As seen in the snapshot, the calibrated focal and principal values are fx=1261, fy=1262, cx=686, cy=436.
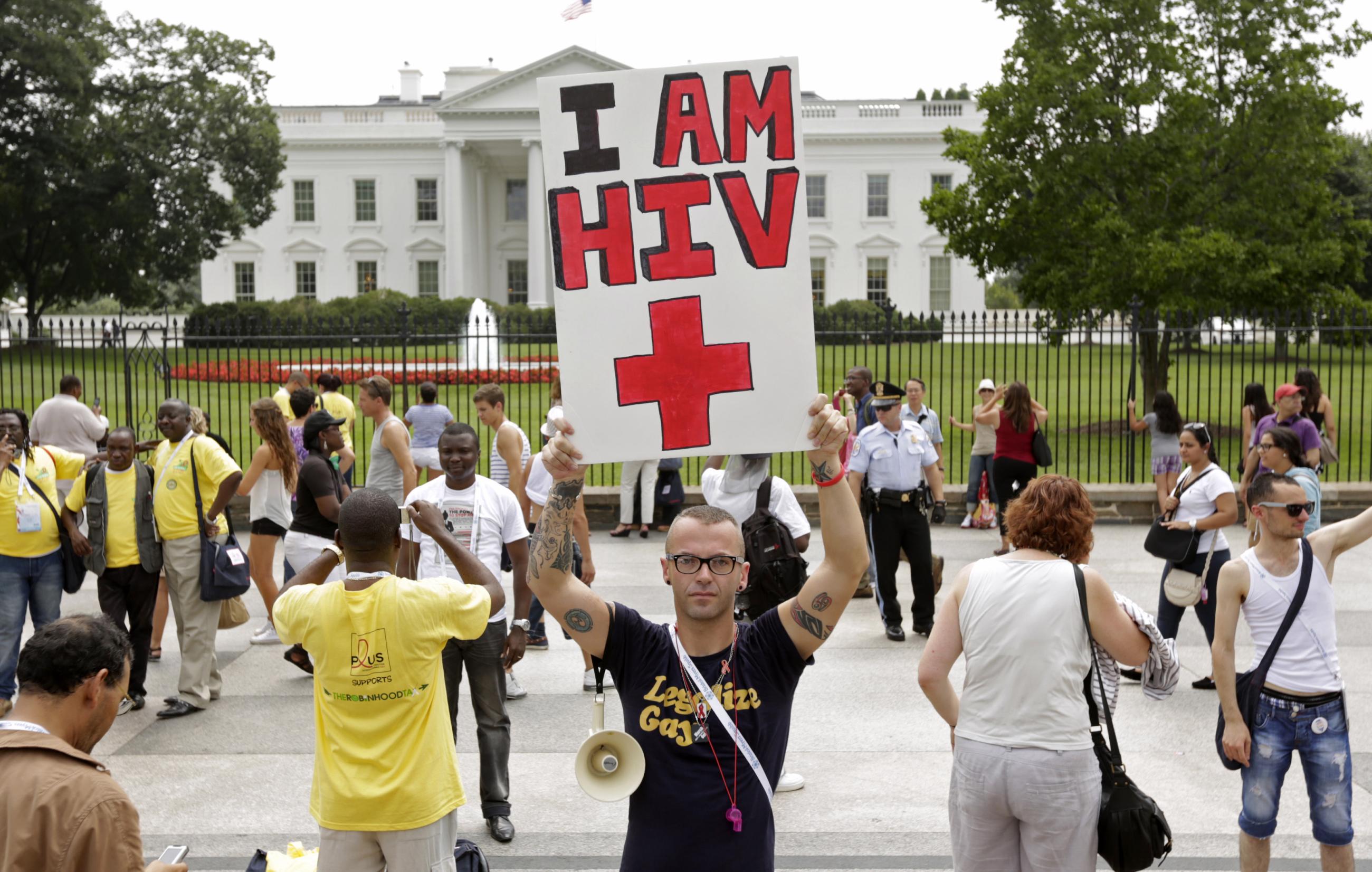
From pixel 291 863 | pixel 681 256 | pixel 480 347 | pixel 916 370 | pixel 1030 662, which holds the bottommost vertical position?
pixel 291 863

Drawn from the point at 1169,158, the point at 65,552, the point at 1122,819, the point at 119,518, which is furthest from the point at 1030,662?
the point at 1169,158

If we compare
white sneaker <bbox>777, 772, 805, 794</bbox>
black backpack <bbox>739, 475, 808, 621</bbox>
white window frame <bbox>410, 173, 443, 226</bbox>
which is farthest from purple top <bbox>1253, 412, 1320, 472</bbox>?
white window frame <bbox>410, 173, 443, 226</bbox>

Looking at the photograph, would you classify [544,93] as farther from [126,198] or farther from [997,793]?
[126,198]

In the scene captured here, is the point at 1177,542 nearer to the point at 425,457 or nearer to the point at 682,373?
the point at 682,373

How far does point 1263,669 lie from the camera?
432 centimetres

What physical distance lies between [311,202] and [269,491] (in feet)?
192

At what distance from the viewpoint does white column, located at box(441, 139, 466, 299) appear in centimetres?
5956

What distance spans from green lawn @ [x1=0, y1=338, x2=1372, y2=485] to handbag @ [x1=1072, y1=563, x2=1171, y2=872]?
8.00 m

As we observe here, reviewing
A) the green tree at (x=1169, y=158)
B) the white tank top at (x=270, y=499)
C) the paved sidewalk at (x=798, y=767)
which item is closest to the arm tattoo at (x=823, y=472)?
the paved sidewalk at (x=798, y=767)

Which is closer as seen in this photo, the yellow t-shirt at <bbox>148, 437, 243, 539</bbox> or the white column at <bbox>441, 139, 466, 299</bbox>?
the yellow t-shirt at <bbox>148, 437, 243, 539</bbox>

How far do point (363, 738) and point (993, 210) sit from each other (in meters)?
17.3

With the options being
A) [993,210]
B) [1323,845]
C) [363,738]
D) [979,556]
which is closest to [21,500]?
[363,738]

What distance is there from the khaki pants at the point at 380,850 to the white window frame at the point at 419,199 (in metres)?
61.3

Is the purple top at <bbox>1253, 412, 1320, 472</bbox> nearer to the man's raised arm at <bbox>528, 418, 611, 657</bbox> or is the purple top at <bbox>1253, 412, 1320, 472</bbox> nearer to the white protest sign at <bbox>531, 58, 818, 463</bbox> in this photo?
the white protest sign at <bbox>531, 58, 818, 463</bbox>
